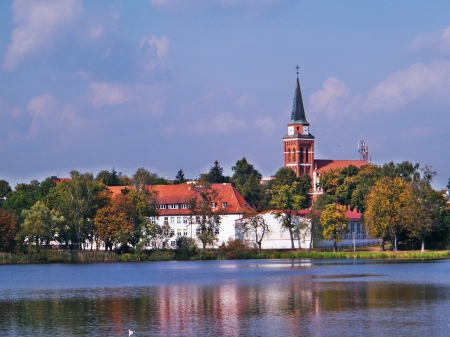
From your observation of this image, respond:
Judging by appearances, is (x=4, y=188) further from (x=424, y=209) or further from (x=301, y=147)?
(x=424, y=209)

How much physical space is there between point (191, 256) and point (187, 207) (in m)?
15.9

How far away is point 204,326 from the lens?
3741 cm

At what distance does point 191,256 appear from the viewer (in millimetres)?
101250

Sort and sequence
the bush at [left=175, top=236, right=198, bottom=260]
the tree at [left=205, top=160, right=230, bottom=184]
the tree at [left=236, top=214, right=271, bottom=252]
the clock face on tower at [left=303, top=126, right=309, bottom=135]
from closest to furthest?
the bush at [left=175, top=236, right=198, bottom=260] < the tree at [left=236, top=214, right=271, bottom=252] < the tree at [left=205, top=160, right=230, bottom=184] < the clock face on tower at [left=303, top=126, right=309, bottom=135]

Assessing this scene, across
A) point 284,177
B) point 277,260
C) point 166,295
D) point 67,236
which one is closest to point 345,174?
point 284,177

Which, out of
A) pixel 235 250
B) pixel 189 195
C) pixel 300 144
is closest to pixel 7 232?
pixel 235 250

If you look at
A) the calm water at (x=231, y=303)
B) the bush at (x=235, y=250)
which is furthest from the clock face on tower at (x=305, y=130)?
the calm water at (x=231, y=303)

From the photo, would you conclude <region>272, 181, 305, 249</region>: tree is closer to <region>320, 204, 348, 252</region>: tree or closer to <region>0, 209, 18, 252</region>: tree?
<region>320, 204, 348, 252</region>: tree

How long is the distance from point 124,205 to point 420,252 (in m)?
35.5

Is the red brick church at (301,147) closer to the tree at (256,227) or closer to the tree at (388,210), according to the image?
the tree at (256,227)

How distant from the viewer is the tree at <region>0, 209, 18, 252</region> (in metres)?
92.1

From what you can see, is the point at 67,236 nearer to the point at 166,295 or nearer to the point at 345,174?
the point at 166,295

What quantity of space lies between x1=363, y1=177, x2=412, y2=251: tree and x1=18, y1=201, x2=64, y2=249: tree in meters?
36.3

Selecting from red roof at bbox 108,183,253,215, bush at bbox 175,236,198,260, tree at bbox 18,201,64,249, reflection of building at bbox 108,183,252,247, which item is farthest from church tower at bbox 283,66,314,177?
tree at bbox 18,201,64,249
